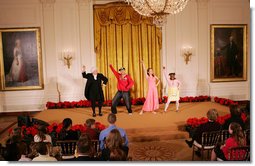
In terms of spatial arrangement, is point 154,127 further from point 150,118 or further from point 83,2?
point 83,2

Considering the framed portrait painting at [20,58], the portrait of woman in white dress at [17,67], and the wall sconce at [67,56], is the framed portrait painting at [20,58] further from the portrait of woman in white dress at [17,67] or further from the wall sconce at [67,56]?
the wall sconce at [67,56]

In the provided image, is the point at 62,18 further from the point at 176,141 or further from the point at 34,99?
the point at 176,141

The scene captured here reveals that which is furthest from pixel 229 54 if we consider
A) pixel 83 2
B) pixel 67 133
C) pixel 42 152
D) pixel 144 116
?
pixel 42 152

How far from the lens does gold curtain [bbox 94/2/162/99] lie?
1082 cm

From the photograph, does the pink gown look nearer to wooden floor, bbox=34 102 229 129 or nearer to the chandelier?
wooden floor, bbox=34 102 229 129

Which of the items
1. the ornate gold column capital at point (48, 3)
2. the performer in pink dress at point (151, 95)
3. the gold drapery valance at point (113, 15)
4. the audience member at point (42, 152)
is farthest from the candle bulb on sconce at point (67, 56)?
the audience member at point (42, 152)

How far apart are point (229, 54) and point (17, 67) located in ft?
26.1

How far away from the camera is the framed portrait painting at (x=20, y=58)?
1067 cm

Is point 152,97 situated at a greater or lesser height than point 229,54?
lesser

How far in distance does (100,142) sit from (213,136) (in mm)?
1935

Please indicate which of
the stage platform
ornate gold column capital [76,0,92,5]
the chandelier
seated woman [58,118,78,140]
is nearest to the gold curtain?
ornate gold column capital [76,0,92,5]

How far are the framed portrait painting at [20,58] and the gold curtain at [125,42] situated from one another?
2206 millimetres

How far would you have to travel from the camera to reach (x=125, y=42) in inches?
437

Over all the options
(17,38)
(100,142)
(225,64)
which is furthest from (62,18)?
(100,142)
